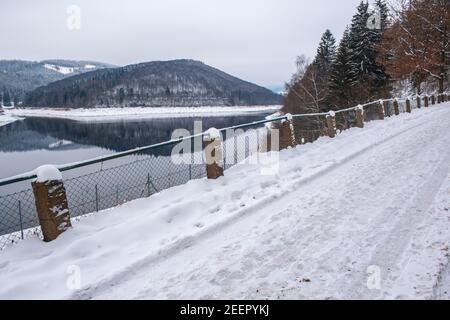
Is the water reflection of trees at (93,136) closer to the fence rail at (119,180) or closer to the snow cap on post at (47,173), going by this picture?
the fence rail at (119,180)

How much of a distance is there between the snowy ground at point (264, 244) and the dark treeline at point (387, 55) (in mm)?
25083

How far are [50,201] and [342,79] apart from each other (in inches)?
1350

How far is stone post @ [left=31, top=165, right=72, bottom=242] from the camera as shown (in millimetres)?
4992

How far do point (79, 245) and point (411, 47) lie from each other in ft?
102

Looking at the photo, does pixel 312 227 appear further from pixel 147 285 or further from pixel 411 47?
pixel 411 47

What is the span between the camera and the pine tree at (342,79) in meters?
34.7

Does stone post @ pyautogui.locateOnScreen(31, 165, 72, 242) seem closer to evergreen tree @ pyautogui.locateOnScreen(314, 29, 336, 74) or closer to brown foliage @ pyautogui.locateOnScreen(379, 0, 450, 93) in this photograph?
brown foliage @ pyautogui.locateOnScreen(379, 0, 450, 93)

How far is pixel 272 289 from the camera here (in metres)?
3.60

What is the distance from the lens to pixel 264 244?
4.55 m

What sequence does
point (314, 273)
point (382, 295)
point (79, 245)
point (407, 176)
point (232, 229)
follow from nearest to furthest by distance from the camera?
point (382, 295) < point (314, 273) < point (79, 245) < point (232, 229) < point (407, 176)

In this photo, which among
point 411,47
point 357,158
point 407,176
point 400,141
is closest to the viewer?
point 407,176

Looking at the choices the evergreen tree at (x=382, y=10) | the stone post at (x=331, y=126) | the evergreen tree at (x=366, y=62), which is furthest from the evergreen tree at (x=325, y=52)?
the stone post at (x=331, y=126)

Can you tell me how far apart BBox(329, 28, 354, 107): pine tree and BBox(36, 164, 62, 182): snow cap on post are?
3291 centimetres
